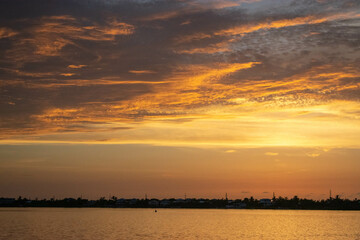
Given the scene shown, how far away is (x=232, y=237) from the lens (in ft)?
362

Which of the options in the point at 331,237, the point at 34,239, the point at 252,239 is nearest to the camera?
the point at 34,239

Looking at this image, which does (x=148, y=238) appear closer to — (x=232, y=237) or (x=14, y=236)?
(x=232, y=237)

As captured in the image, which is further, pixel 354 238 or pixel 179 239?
pixel 354 238

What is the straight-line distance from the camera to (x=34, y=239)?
9731cm

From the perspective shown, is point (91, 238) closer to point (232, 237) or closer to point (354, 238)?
point (232, 237)

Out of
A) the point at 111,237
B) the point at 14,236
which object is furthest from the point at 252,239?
the point at 14,236

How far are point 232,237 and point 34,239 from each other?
144 feet

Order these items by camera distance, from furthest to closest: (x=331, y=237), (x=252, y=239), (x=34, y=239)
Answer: (x=331, y=237)
(x=252, y=239)
(x=34, y=239)

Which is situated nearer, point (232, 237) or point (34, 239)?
point (34, 239)

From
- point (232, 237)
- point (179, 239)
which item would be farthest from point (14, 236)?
point (232, 237)

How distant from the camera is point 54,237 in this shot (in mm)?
101938

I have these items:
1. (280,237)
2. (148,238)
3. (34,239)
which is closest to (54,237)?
(34,239)

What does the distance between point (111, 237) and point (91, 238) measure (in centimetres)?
453

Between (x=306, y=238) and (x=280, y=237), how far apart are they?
6124 millimetres
